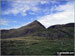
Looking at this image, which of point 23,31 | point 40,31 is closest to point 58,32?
point 40,31

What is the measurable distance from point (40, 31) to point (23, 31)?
2.81ft

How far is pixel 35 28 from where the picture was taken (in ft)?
24.9

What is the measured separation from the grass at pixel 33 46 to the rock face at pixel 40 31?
0.69ft

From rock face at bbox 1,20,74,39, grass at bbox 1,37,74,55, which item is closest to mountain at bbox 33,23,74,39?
rock face at bbox 1,20,74,39

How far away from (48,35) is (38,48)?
2.75 ft

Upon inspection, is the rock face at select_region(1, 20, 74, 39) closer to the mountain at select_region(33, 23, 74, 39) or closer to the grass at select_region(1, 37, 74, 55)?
the mountain at select_region(33, 23, 74, 39)

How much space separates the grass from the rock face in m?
0.21

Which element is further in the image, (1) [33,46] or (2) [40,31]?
(2) [40,31]

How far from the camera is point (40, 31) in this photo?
7.49 meters

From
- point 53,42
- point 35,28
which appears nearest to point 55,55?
point 53,42

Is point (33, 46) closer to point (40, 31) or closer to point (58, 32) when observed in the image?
point (40, 31)

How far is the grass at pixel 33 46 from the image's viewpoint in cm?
719

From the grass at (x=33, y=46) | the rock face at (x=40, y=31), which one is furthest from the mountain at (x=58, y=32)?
the grass at (x=33, y=46)

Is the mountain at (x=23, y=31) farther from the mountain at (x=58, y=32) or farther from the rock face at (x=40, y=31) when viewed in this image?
the mountain at (x=58, y=32)
